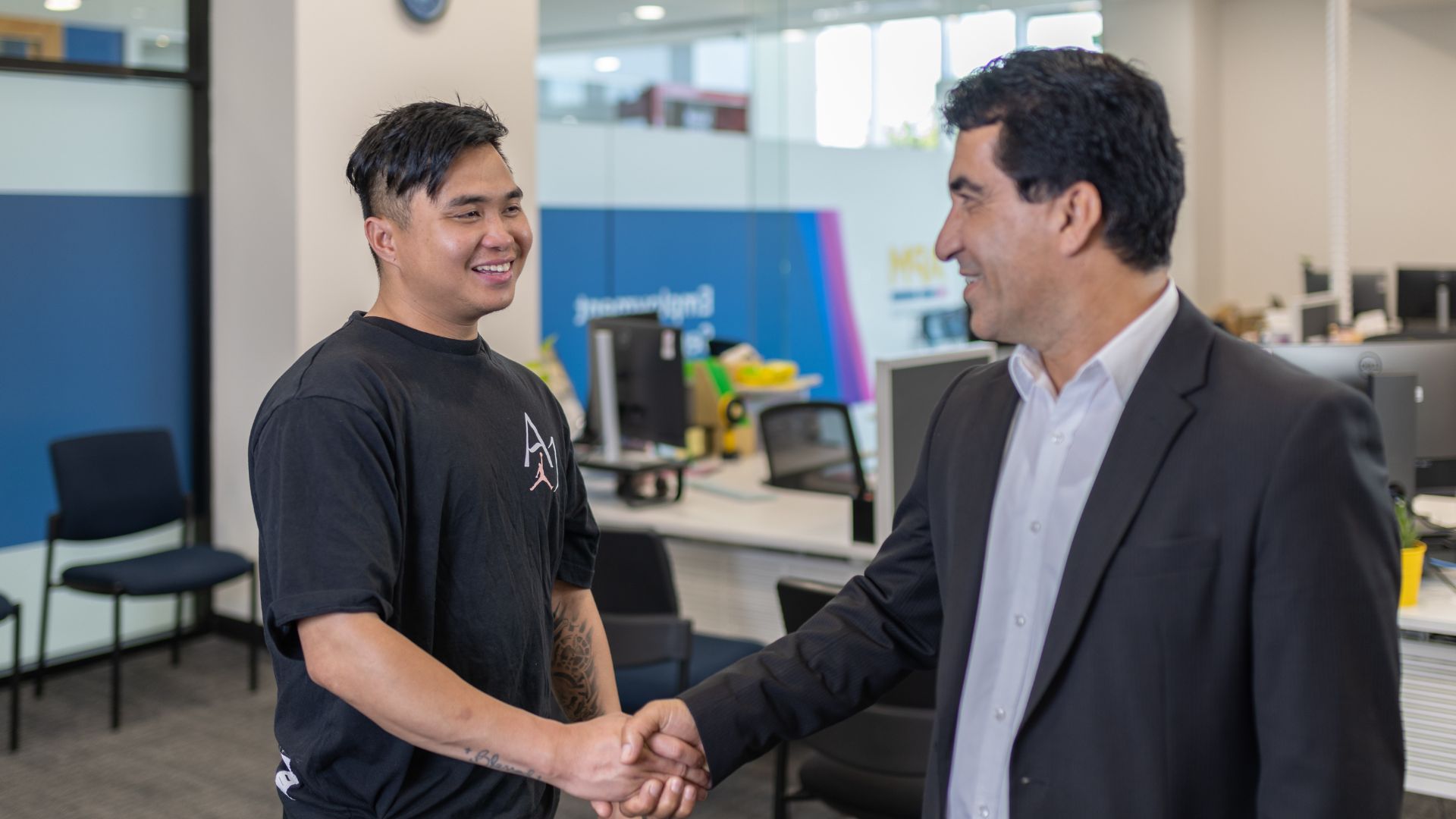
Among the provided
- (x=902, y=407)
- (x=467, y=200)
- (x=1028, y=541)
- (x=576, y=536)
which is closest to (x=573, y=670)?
(x=576, y=536)

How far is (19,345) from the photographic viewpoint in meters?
4.85

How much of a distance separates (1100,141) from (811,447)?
426 cm

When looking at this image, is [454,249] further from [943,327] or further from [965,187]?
[943,327]

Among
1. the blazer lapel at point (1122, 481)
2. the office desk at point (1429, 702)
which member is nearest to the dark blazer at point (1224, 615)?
the blazer lapel at point (1122, 481)

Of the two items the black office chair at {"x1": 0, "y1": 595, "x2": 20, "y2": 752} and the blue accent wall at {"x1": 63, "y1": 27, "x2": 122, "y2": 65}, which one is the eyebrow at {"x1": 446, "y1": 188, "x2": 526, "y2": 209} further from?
the blue accent wall at {"x1": 63, "y1": 27, "x2": 122, "y2": 65}

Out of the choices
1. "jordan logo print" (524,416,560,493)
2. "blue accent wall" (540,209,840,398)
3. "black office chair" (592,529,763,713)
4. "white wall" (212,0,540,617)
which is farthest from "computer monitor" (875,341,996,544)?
"blue accent wall" (540,209,840,398)

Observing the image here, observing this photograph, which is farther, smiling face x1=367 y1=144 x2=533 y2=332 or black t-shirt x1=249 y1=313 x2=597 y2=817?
smiling face x1=367 y1=144 x2=533 y2=332

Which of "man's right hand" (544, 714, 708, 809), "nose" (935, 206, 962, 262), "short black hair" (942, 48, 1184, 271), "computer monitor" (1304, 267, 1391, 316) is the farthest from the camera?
"computer monitor" (1304, 267, 1391, 316)

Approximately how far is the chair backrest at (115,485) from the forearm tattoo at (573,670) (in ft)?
10.6

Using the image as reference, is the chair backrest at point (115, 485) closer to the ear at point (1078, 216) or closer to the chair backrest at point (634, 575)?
the chair backrest at point (634, 575)

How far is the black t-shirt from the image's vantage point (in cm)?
151

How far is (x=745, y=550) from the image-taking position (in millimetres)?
4207

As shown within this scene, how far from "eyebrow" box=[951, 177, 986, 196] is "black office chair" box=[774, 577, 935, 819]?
4.92 ft

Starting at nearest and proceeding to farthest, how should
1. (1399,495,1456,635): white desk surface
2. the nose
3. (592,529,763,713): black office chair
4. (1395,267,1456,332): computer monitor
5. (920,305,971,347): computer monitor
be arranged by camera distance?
the nose → (1399,495,1456,635): white desk surface → (592,529,763,713): black office chair → (1395,267,1456,332): computer monitor → (920,305,971,347): computer monitor
